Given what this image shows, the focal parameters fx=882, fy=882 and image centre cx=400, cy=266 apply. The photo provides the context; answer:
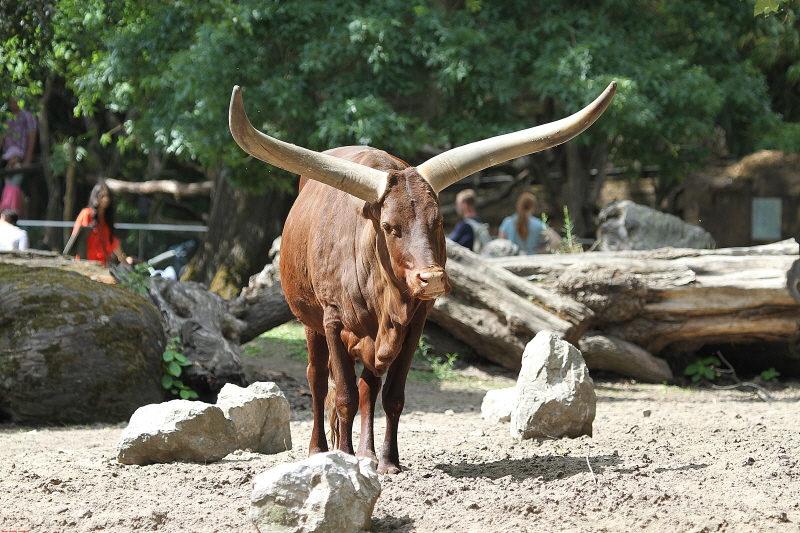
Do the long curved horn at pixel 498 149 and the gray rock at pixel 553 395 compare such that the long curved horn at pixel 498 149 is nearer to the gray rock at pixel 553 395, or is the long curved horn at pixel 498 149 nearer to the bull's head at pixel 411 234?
the bull's head at pixel 411 234

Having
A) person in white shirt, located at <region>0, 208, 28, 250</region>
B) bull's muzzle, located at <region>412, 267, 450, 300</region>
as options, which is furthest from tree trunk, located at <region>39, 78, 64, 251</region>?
bull's muzzle, located at <region>412, 267, 450, 300</region>

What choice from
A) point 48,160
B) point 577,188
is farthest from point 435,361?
point 48,160

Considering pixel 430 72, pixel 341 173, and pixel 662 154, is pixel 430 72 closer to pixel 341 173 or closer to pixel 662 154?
pixel 662 154

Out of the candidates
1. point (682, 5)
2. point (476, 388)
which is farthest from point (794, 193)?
point (476, 388)

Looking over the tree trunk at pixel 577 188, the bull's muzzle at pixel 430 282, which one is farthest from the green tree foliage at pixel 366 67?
the bull's muzzle at pixel 430 282

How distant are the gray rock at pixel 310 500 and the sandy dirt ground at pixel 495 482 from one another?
8.7 inches

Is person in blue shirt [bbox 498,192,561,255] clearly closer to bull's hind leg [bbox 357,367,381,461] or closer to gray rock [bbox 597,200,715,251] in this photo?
gray rock [bbox 597,200,715,251]

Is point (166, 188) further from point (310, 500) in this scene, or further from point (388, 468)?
point (310, 500)

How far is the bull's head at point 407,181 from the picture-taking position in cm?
397

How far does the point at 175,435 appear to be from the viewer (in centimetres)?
488

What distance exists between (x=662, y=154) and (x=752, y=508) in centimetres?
1050

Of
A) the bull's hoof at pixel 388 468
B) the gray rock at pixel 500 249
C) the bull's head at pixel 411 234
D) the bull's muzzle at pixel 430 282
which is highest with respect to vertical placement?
the bull's head at pixel 411 234

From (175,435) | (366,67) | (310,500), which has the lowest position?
(175,435)

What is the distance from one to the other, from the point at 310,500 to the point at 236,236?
35.3ft
